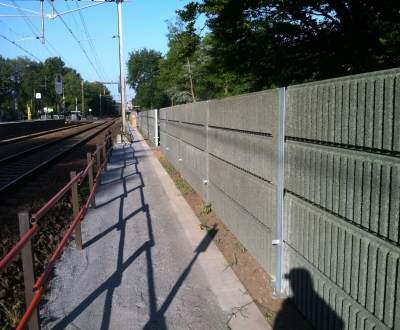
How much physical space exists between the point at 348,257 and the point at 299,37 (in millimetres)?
10808

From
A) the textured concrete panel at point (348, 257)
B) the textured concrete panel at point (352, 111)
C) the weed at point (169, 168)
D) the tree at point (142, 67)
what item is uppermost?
the tree at point (142, 67)

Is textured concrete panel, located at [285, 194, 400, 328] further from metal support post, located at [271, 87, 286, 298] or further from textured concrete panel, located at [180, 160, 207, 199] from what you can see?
textured concrete panel, located at [180, 160, 207, 199]

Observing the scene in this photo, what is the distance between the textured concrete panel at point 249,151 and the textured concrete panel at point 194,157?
3.98ft

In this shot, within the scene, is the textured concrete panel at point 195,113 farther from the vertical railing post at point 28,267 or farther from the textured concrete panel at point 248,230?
the vertical railing post at point 28,267

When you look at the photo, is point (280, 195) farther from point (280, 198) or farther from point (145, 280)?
point (145, 280)

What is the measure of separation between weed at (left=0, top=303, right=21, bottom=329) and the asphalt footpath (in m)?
0.23

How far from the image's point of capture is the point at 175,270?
5.12 metres

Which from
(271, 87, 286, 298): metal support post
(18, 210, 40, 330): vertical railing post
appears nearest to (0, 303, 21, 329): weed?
(18, 210, 40, 330): vertical railing post

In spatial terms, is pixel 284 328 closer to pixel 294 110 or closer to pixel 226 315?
pixel 226 315

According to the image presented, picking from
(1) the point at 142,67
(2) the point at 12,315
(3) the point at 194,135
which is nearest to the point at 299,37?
(3) the point at 194,135

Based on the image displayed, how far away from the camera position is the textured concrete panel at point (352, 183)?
8.12ft

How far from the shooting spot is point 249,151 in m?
5.29

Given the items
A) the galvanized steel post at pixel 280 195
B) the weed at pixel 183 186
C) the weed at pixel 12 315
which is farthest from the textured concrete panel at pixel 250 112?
the weed at pixel 183 186

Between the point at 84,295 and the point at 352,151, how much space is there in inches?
119
